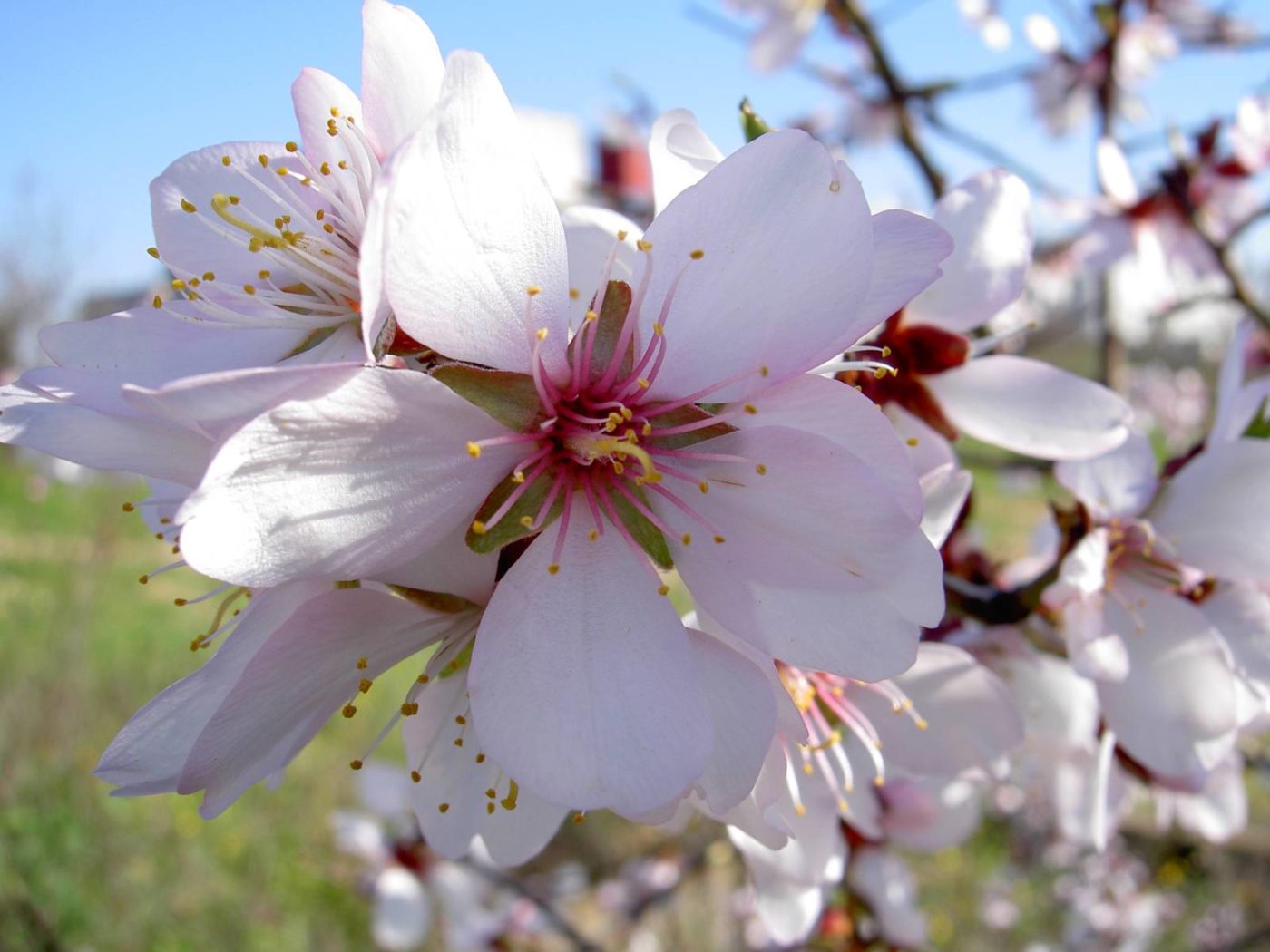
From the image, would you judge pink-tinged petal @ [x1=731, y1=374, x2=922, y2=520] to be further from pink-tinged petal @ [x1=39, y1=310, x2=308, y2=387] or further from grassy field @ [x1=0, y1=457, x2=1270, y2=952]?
grassy field @ [x1=0, y1=457, x2=1270, y2=952]

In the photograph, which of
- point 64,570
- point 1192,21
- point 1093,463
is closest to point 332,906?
point 64,570

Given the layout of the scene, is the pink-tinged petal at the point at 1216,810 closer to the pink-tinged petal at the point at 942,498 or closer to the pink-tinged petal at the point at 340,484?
the pink-tinged petal at the point at 942,498

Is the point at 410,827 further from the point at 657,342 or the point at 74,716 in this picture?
the point at 74,716

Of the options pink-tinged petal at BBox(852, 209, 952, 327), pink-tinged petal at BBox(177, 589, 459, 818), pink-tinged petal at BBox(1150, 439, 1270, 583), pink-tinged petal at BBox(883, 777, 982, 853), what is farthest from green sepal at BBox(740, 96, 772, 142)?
pink-tinged petal at BBox(883, 777, 982, 853)

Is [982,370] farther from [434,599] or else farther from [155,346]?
[155,346]

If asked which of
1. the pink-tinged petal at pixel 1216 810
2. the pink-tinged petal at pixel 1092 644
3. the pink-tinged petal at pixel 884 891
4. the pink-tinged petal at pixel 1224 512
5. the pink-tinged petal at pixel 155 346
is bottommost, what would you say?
the pink-tinged petal at pixel 884 891

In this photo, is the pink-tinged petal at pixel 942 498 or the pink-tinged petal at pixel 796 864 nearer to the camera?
the pink-tinged petal at pixel 942 498

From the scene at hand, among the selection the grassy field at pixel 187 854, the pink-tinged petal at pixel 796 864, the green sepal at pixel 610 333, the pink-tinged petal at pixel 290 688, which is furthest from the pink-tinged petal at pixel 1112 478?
the grassy field at pixel 187 854
